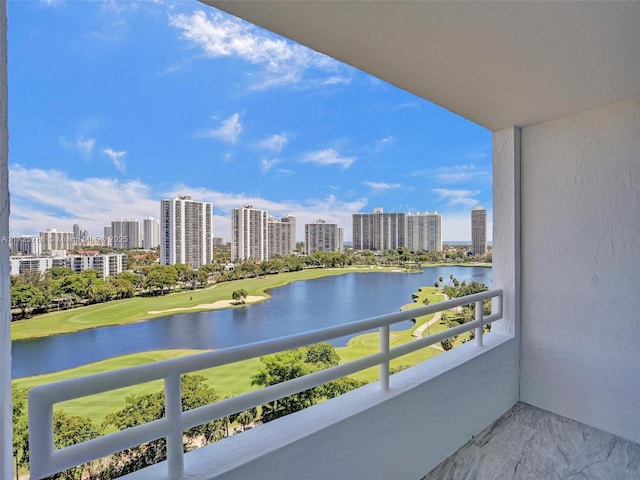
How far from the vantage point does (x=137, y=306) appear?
255cm

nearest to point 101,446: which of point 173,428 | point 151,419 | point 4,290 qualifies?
point 173,428

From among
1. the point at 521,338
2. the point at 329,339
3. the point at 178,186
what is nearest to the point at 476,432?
the point at 521,338

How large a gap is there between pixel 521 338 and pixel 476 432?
2.65ft

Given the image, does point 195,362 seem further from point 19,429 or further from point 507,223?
point 507,223

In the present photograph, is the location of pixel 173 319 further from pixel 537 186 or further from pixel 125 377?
pixel 537 186

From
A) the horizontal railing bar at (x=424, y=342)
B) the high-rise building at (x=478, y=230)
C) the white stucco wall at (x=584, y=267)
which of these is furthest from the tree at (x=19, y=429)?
the high-rise building at (x=478, y=230)

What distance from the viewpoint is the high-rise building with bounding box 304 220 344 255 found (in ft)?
13.0

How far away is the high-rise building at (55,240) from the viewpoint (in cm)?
165

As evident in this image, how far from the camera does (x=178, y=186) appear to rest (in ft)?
11.4

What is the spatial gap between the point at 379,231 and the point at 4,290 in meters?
3.71

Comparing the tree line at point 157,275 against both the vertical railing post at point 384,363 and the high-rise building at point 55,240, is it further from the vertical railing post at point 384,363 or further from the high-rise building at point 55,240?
the vertical railing post at point 384,363

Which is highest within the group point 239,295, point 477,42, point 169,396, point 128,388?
point 477,42

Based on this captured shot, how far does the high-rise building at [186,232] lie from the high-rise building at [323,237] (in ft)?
4.49

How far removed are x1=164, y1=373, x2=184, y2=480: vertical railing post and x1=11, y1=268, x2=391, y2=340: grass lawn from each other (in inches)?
19.7
